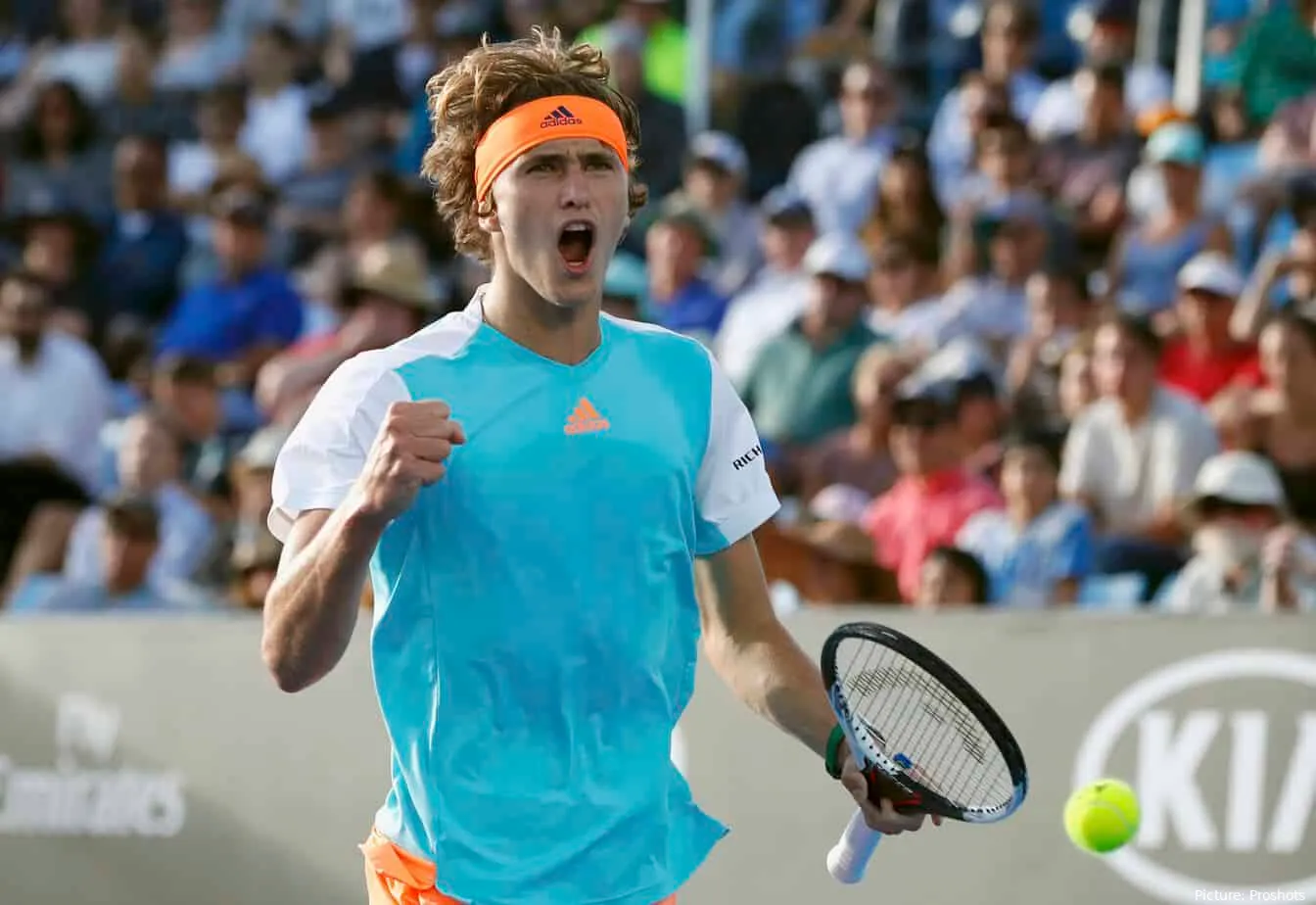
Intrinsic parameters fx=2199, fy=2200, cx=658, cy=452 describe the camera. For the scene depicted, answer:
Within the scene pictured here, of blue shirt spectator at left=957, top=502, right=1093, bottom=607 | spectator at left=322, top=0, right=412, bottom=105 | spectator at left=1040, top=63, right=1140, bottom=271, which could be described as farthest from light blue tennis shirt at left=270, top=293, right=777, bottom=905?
spectator at left=322, top=0, right=412, bottom=105

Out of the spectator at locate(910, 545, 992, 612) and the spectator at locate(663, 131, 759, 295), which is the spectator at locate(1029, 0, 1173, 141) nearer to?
the spectator at locate(663, 131, 759, 295)

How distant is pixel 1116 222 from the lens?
400 inches

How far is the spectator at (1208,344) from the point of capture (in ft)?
28.8

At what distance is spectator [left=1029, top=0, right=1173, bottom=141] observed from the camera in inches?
425

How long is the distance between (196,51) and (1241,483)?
823 centimetres

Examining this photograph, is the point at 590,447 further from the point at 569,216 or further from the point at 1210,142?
the point at 1210,142

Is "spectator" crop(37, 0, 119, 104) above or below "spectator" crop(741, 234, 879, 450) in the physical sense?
above

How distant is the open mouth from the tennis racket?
0.71m

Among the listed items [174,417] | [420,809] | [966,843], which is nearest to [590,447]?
[420,809]

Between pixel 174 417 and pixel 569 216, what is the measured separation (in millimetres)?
7019

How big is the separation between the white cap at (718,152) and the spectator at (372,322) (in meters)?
1.67

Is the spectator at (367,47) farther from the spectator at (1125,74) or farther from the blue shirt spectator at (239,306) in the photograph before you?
the spectator at (1125,74)

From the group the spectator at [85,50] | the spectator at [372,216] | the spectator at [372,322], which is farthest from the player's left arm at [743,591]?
the spectator at [85,50]

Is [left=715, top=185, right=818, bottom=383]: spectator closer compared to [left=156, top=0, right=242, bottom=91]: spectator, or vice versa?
[left=715, top=185, right=818, bottom=383]: spectator
